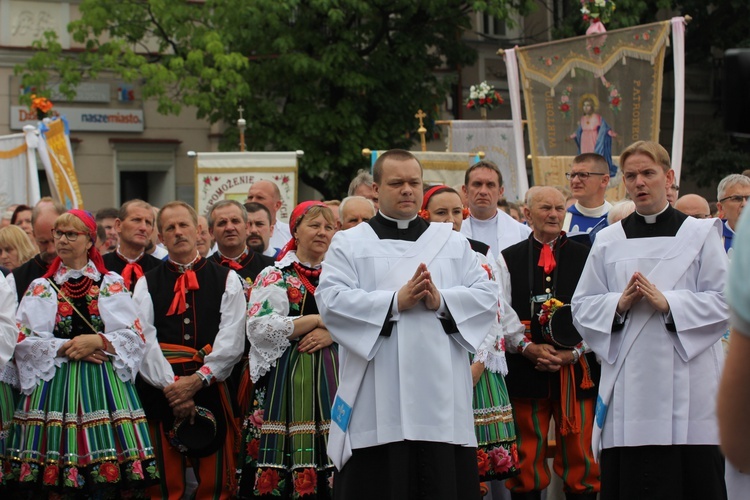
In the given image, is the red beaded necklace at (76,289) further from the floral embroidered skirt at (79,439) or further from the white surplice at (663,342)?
the white surplice at (663,342)

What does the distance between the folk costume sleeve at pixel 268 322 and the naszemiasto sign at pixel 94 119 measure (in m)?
15.2

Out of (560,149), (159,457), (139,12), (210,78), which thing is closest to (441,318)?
(159,457)

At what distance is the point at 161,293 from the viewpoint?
747 cm

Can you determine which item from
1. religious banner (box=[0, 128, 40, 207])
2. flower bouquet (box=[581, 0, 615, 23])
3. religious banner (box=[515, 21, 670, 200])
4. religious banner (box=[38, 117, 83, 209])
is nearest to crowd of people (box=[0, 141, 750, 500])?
religious banner (box=[0, 128, 40, 207])

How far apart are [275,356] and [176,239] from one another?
3.86ft

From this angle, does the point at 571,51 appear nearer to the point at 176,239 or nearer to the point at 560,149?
the point at 560,149

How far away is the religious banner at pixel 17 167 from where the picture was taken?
12578 millimetres

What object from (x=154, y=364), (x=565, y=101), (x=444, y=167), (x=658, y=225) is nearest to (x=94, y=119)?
(x=444, y=167)

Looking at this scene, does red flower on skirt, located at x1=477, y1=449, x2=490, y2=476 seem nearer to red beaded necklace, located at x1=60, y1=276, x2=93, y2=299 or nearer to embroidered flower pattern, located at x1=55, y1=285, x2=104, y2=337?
embroidered flower pattern, located at x1=55, y1=285, x2=104, y2=337

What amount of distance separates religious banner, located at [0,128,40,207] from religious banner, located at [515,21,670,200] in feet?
18.2

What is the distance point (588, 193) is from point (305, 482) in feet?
A: 10.0

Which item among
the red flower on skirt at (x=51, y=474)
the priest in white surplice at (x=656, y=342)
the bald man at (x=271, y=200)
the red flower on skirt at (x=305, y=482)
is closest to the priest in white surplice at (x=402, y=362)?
the priest in white surplice at (x=656, y=342)

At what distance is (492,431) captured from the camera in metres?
6.91

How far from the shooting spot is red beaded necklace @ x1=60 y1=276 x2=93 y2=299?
279 inches
